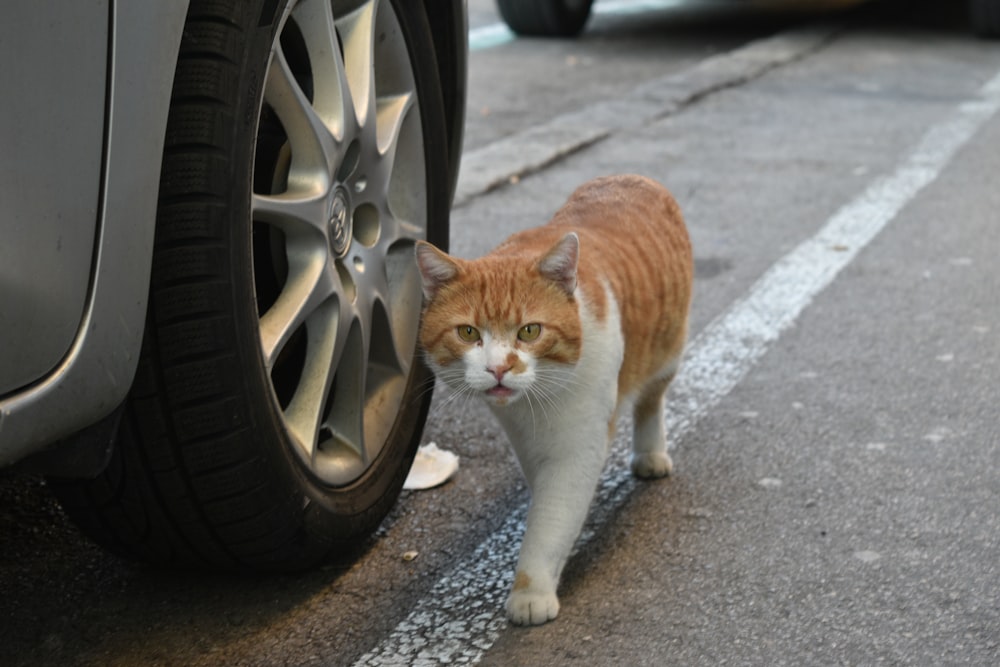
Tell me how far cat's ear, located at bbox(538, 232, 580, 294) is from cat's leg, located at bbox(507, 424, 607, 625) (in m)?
0.28

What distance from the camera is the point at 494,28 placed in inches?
422

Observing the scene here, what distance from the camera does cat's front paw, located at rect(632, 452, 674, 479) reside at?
3.12 metres

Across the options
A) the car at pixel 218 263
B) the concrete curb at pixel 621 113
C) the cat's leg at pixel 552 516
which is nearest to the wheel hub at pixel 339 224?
the car at pixel 218 263

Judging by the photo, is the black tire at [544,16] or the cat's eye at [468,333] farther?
the black tire at [544,16]

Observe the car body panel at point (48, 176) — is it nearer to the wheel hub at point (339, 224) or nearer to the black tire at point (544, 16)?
the wheel hub at point (339, 224)

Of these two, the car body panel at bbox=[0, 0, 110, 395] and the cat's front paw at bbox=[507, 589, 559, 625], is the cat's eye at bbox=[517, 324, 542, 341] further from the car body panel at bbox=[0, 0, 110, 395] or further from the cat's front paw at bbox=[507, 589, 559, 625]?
the car body panel at bbox=[0, 0, 110, 395]

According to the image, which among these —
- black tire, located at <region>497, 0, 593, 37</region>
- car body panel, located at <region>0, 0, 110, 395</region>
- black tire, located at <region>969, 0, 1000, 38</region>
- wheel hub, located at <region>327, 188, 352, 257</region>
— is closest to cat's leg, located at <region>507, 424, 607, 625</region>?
wheel hub, located at <region>327, 188, 352, 257</region>

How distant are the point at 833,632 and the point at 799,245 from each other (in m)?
2.74

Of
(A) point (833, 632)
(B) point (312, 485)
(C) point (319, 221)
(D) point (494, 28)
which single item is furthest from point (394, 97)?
(D) point (494, 28)

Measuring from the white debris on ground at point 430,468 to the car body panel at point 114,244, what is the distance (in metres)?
1.17

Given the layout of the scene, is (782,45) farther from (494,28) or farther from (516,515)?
(516,515)

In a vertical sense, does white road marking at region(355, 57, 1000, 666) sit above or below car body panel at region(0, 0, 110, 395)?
below

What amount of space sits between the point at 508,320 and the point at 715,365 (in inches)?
54.2

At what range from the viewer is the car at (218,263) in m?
1.82
